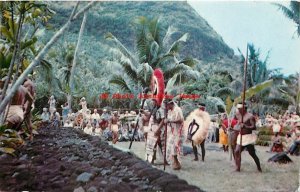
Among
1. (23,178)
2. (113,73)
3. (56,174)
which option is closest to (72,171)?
(56,174)

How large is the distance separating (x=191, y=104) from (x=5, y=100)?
1.89 meters

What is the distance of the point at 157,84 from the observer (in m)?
5.53

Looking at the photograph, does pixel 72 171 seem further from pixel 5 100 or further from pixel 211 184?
pixel 211 184

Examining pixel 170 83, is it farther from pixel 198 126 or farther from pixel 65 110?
pixel 65 110

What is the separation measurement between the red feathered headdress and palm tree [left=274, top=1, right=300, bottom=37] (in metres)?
1.37

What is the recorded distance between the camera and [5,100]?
516cm

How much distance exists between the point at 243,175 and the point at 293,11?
5.60ft

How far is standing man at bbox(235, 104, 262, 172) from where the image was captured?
546cm

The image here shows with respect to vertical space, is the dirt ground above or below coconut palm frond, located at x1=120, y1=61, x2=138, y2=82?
below

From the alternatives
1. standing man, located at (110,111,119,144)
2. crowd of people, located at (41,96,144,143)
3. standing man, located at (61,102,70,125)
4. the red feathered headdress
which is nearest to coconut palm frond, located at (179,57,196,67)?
the red feathered headdress

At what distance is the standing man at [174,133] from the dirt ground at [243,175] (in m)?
0.14

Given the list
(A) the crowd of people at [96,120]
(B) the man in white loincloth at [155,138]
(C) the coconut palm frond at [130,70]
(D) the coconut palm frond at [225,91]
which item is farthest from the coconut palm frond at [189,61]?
(A) the crowd of people at [96,120]

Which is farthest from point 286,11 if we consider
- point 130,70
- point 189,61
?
point 130,70

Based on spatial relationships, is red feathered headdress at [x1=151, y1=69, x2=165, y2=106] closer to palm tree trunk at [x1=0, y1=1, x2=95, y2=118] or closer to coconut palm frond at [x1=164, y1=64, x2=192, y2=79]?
coconut palm frond at [x1=164, y1=64, x2=192, y2=79]
